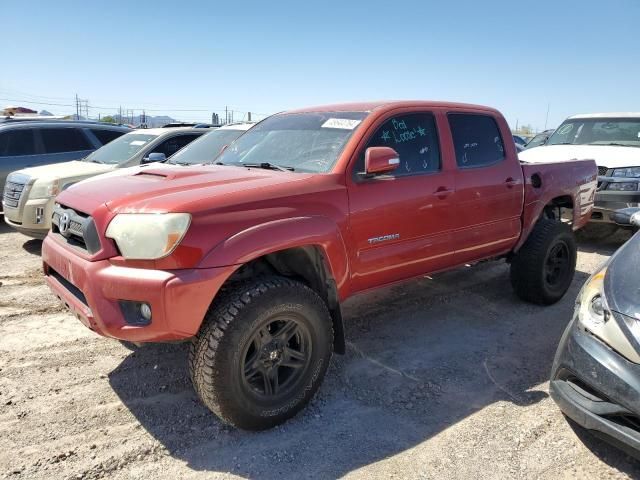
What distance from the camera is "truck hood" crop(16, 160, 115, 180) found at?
22.3 feet

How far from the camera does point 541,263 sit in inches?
183

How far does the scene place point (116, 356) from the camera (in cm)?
376

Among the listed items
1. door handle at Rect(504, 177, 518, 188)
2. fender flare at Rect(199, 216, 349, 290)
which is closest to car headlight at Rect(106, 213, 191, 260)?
fender flare at Rect(199, 216, 349, 290)

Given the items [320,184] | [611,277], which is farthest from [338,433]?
[611,277]

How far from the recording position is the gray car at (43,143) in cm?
834

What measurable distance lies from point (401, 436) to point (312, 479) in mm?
625

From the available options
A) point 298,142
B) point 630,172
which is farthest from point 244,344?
point 630,172

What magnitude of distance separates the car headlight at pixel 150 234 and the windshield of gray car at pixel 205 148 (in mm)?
3942

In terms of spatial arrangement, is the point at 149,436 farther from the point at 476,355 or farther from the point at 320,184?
the point at 476,355

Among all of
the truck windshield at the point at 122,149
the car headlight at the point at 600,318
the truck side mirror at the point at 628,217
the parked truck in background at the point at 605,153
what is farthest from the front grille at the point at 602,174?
the truck windshield at the point at 122,149

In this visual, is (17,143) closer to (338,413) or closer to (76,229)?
(76,229)

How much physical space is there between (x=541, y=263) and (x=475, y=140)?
1362 millimetres

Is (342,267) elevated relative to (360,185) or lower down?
lower down

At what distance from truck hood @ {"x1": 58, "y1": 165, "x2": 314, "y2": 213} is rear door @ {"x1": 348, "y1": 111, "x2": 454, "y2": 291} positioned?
52 centimetres
